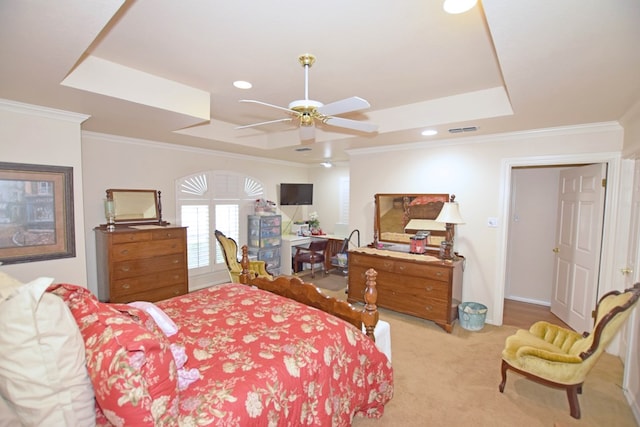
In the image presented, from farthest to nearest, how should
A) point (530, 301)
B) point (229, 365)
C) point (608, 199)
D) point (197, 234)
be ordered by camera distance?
point (197, 234), point (530, 301), point (608, 199), point (229, 365)

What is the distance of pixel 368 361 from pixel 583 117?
307 cm

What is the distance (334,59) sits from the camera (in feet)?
7.20

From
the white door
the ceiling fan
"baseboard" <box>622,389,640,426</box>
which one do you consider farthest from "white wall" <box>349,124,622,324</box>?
the ceiling fan

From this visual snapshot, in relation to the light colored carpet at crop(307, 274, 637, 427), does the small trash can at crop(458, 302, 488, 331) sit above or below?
above

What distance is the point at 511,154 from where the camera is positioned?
3510 millimetres

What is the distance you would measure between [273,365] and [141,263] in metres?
2.84

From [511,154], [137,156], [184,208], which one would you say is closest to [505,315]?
[511,154]

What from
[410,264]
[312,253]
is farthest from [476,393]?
[312,253]

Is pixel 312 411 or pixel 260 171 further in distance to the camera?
pixel 260 171

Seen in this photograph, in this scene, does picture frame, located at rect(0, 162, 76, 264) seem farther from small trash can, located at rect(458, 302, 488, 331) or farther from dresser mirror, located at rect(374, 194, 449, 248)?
small trash can, located at rect(458, 302, 488, 331)

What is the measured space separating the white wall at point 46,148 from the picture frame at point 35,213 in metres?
0.05

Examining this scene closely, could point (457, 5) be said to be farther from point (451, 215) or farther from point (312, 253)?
point (312, 253)

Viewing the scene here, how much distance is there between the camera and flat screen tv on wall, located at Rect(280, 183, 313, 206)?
20.0 feet

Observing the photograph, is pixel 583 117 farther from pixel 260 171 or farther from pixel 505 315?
pixel 260 171
